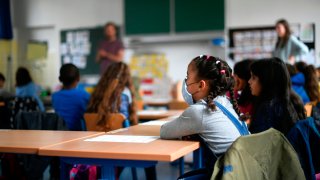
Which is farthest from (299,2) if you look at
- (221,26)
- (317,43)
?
(221,26)

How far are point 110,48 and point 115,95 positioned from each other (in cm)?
383

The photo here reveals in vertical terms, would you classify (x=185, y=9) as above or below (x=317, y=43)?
above

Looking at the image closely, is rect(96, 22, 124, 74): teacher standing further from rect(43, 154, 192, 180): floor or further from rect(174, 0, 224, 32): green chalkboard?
rect(43, 154, 192, 180): floor

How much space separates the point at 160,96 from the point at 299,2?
103 inches

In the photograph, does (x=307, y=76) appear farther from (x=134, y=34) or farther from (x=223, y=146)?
(x=134, y=34)

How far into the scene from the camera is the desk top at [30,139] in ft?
5.91

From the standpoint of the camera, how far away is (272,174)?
5.31 ft

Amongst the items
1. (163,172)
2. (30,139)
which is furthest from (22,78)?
(30,139)

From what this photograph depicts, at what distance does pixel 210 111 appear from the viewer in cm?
186

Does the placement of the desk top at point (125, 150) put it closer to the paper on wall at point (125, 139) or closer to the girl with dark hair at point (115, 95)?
the paper on wall at point (125, 139)

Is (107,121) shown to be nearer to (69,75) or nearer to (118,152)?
(69,75)

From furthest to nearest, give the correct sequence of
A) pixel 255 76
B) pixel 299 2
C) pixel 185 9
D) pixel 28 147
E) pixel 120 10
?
pixel 120 10, pixel 185 9, pixel 299 2, pixel 255 76, pixel 28 147

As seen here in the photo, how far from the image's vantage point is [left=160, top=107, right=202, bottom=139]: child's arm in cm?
185

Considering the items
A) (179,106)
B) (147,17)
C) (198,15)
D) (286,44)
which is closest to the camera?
(179,106)
